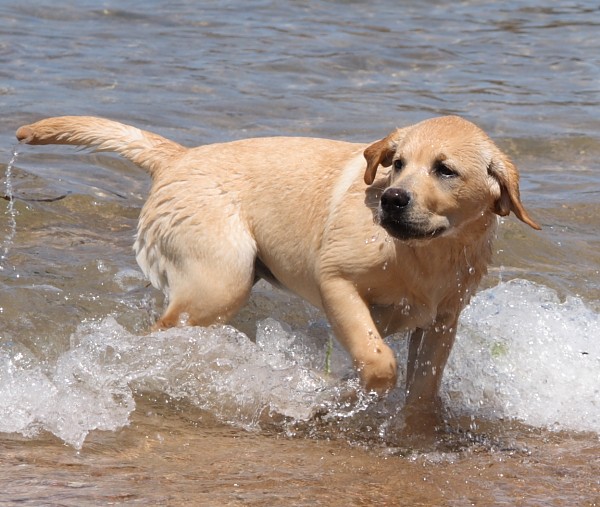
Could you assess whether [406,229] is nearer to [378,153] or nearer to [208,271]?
[378,153]

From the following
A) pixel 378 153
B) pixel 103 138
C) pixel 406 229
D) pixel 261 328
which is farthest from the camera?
pixel 261 328

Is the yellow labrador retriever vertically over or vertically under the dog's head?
under

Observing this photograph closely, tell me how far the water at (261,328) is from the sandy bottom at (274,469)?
14mm

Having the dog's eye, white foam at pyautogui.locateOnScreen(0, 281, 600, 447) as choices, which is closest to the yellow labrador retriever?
the dog's eye

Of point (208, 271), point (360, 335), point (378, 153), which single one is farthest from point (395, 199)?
point (208, 271)

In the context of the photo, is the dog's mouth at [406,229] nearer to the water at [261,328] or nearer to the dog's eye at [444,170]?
the dog's eye at [444,170]

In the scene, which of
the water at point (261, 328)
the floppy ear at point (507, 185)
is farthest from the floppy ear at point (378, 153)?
the water at point (261, 328)

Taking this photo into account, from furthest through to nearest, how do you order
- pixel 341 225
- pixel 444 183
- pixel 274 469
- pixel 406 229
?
pixel 341 225 → pixel 444 183 → pixel 406 229 → pixel 274 469

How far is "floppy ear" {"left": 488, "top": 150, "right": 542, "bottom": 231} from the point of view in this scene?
500cm

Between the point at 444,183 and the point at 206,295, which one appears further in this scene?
the point at 206,295

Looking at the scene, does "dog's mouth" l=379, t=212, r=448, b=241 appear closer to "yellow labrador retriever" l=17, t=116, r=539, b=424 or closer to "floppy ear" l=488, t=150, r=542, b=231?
"yellow labrador retriever" l=17, t=116, r=539, b=424

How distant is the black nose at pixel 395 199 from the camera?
481 cm

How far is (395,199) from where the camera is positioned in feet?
15.8

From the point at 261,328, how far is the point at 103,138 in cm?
139
